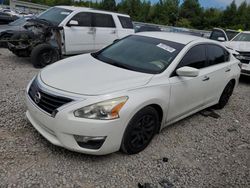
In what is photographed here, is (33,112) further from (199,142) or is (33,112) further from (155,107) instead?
(199,142)

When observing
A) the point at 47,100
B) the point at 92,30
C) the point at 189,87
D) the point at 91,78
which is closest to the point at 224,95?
the point at 189,87

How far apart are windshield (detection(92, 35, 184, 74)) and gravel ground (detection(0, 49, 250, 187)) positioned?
1112 millimetres

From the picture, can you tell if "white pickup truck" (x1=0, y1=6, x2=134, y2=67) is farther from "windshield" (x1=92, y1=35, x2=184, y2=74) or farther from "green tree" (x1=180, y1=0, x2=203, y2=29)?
"green tree" (x1=180, y1=0, x2=203, y2=29)

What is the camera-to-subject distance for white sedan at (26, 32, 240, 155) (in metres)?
2.98

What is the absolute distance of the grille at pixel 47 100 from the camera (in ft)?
9.91

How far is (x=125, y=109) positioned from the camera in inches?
121

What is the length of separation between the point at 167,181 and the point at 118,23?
750cm

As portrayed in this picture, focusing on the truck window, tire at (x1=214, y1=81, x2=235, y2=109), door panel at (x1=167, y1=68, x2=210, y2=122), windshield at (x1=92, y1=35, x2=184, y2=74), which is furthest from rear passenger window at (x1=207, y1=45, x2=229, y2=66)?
the truck window

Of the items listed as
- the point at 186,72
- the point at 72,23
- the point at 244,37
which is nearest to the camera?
the point at 186,72

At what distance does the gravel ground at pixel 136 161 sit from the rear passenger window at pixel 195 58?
1081mm

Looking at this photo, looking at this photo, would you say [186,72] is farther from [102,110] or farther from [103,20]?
[103,20]

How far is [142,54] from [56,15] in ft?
17.4

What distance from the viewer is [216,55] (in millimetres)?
5023

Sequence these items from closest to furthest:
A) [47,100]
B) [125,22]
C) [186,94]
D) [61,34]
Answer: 1. [47,100]
2. [186,94]
3. [61,34]
4. [125,22]
